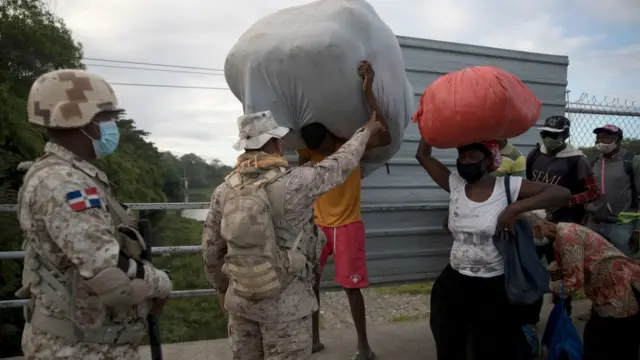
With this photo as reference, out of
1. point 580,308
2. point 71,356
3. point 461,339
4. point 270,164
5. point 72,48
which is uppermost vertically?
point 72,48

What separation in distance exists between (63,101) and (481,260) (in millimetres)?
2127

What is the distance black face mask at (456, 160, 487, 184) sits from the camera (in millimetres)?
2705

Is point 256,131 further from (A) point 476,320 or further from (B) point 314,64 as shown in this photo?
(A) point 476,320

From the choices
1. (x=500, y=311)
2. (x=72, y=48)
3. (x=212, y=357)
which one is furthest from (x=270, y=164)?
(x=72, y=48)

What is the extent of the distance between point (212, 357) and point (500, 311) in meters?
2.07

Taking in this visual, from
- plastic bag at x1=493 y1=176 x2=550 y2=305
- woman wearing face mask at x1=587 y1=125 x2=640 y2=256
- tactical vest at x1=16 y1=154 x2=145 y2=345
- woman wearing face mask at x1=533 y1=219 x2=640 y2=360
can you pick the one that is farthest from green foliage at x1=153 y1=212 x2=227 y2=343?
tactical vest at x1=16 y1=154 x2=145 y2=345

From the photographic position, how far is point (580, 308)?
488 centimetres

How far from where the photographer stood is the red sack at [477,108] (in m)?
2.54

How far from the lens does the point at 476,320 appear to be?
2.82 m

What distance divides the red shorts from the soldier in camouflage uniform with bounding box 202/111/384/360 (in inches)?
38.8

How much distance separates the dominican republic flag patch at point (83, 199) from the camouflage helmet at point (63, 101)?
25 cm

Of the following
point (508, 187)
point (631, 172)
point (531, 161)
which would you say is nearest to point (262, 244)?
point (508, 187)

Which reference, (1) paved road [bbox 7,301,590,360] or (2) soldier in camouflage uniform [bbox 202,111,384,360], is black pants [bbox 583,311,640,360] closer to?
(1) paved road [bbox 7,301,590,360]

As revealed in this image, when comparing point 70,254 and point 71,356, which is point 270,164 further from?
point 71,356
